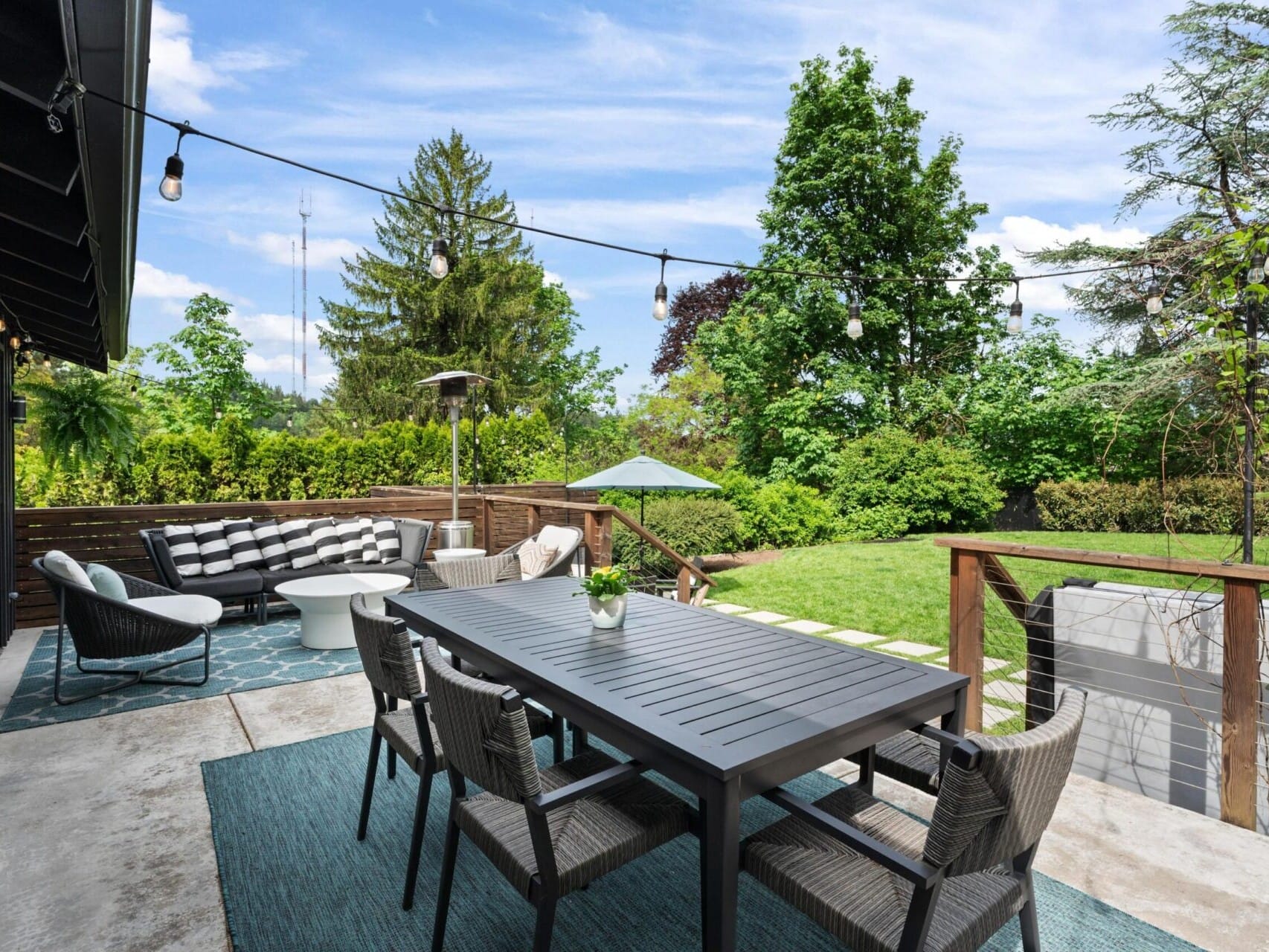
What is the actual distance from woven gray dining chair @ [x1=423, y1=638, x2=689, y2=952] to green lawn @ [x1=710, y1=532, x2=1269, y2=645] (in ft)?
15.5

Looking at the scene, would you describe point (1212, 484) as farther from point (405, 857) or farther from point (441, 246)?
point (405, 857)

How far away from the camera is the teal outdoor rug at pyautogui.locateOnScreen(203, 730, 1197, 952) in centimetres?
187

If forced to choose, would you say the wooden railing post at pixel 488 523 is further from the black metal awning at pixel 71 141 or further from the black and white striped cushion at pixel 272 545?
the black metal awning at pixel 71 141

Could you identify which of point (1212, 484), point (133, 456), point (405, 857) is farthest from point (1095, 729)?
point (133, 456)

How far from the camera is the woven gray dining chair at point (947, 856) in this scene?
1.27 m

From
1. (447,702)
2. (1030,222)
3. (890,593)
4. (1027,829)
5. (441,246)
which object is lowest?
(890,593)

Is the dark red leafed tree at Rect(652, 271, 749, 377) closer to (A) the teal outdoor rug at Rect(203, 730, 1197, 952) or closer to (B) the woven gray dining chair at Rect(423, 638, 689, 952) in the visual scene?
(A) the teal outdoor rug at Rect(203, 730, 1197, 952)

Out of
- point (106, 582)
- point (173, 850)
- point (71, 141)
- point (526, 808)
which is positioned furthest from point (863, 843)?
point (106, 582)

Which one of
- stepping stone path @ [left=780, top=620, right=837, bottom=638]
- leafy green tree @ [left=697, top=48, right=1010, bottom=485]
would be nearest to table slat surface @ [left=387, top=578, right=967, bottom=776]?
stepping stone path @ [left=780, top=620, right=837, bottom=638]

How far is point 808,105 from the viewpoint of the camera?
1462 cm

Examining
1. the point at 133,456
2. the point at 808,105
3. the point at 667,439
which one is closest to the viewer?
the point at 133,456

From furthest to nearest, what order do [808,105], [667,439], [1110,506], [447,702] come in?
[667,439] < [808,105] < [1110,506] < [447,702]

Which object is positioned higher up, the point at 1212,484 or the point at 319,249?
the point at 319,249

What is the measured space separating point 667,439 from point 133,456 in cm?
1219
